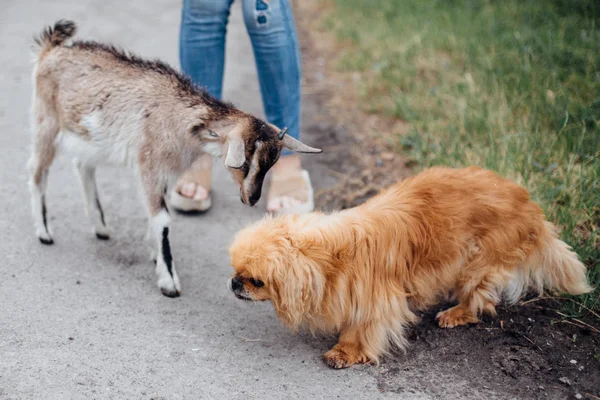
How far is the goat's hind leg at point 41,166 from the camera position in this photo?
145 inches

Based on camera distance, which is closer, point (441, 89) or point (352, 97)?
point (441, 89)

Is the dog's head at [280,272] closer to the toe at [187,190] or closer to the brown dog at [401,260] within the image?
the brown dog at [401,260]

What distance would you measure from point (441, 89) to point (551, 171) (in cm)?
166

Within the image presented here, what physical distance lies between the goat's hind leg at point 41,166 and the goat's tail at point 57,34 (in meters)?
0.43

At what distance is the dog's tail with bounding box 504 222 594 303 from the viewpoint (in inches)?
125

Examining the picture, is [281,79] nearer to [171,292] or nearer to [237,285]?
[171,292]

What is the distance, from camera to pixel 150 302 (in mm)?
3369

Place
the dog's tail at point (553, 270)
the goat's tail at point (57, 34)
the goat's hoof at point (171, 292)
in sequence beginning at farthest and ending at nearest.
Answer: the goat's tail at point (57, 34) < the goat's hoof at point (171, 292) < the dog's tail at point (553, 270)

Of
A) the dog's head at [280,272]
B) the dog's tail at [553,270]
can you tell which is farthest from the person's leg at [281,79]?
the dog's tail at [553,270]

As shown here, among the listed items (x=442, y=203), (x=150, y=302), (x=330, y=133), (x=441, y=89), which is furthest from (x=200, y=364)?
(x=441, y=89)

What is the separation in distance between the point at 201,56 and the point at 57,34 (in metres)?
0.84

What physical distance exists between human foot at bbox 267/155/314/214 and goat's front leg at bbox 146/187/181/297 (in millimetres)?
889

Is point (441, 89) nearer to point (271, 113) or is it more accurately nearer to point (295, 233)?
point (271, 113)

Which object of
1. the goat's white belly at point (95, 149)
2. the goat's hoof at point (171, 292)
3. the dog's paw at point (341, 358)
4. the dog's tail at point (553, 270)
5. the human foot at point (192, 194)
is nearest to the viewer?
the dog's paw at point (341, 358)
